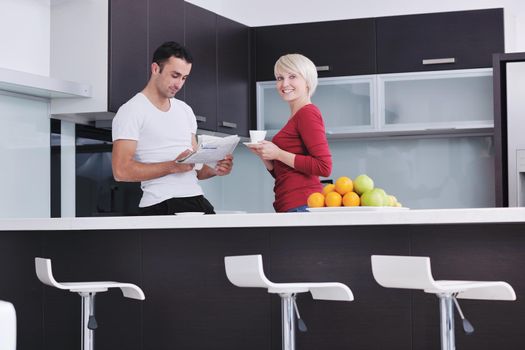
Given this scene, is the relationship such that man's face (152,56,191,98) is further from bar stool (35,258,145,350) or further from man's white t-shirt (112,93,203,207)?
bar stool (35,258,145,350)

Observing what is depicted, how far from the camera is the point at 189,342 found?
3461 millimetres

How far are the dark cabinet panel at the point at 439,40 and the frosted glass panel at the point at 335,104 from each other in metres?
0.21

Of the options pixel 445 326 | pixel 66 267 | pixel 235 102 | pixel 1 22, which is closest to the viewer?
pixel 445 326

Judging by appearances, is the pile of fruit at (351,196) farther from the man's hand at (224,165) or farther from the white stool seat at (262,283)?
the man's hand at (224,165)

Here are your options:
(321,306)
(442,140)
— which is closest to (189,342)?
(321,306)

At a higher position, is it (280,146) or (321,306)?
(280,146)

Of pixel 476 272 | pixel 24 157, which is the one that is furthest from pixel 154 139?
pixel 476 272

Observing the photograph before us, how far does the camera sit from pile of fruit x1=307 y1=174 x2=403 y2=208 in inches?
123

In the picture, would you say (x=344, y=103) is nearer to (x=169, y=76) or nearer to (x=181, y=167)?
(x=169, y=76)

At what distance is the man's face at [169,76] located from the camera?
3.90 metres

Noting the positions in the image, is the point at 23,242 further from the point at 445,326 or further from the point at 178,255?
the point at 445,326

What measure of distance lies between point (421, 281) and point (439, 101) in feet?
10.0

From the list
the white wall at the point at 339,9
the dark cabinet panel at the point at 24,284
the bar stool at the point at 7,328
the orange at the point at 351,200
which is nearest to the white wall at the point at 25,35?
the dark cabinet panel at the point at 24,284

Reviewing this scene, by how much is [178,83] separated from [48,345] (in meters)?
1.22
